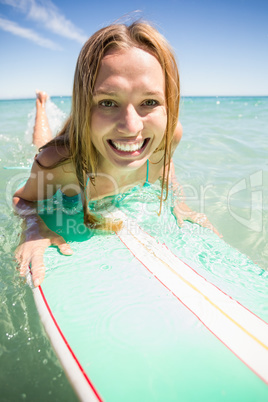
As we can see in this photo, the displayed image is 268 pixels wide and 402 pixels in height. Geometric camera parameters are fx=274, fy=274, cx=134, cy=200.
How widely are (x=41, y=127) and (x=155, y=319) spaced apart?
3.51m

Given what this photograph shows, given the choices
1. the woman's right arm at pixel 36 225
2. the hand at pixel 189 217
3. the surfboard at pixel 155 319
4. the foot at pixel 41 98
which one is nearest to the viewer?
the surfboard at pixel 155 319

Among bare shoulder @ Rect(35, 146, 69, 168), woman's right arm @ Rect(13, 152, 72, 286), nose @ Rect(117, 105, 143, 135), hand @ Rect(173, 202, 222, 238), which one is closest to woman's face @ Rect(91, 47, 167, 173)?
nose @ Rect(117, 105, 143, 135)

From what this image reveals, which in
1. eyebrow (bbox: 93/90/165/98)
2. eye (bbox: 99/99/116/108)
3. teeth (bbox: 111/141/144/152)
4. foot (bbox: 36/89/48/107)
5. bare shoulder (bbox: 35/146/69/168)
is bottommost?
bare shoulder (bbox: 35/146/69/168)

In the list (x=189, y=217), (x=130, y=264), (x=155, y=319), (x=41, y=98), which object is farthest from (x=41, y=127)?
(x=155, y=319)

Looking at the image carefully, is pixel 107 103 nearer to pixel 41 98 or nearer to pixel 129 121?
pixel 129 121

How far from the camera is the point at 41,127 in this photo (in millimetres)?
3904

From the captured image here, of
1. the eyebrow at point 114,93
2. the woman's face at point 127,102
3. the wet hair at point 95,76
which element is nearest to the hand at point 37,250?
the wet hair at point 95,76

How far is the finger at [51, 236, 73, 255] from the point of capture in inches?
58.6

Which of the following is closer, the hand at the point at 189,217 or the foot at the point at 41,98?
the hand at the point at 189,217

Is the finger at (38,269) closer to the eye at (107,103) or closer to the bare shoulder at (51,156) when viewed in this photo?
the bare shoulder at (51,156)

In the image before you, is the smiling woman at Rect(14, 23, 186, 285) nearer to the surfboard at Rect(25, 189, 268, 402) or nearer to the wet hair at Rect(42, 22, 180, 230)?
the wet hair at Rect(42, 22, 180, 230)

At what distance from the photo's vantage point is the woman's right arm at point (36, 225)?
144 cm

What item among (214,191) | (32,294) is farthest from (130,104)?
(214,191)

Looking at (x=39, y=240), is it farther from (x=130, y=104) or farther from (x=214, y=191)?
(x=214, y=191)
